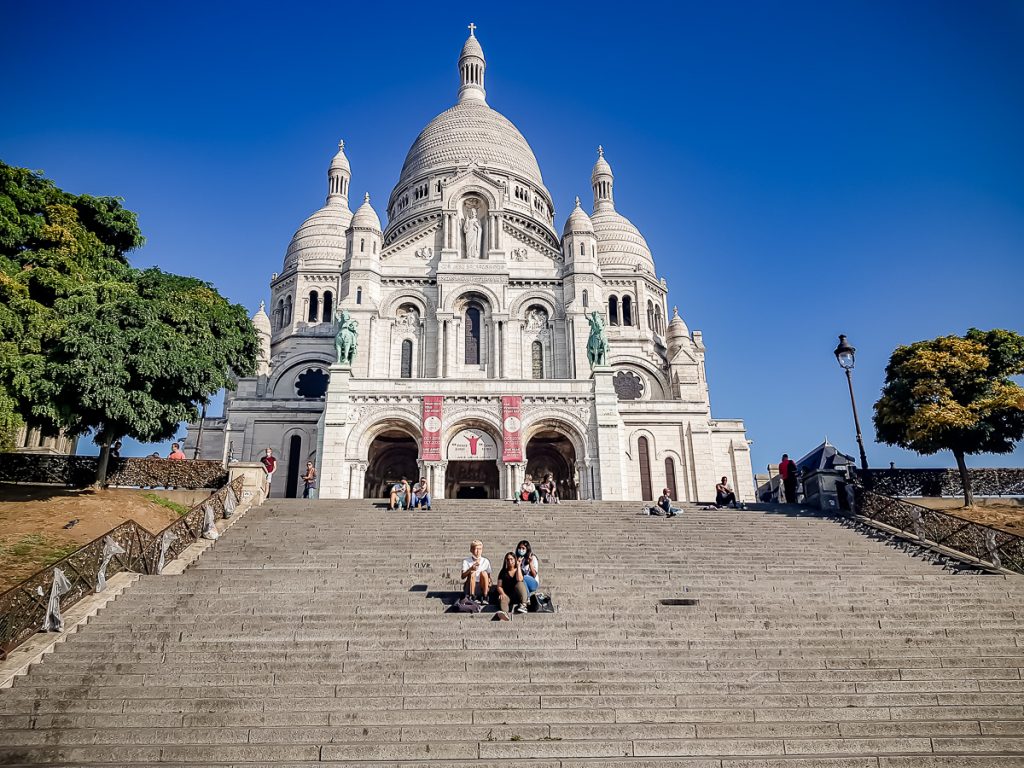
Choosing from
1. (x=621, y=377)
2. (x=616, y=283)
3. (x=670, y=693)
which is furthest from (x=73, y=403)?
(x=616, y=283)

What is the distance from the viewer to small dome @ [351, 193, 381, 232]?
3819 centimetres

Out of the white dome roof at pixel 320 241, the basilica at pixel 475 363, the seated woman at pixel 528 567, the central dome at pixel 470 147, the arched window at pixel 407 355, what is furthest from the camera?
the central dome at pixel 470 147

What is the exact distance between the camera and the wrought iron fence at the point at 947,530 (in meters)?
15.9

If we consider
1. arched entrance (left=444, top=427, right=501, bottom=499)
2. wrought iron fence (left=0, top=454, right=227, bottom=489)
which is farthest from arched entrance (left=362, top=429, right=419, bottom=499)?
wrought iron fence (left=0, top=454, right=227, bottom=489)

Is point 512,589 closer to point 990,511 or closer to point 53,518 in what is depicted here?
point 53,518

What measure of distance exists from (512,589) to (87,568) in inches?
285

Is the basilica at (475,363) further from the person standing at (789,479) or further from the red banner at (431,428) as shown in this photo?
the person standing at (789,479)

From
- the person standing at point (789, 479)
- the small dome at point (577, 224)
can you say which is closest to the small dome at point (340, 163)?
the small dome at point (577, 224)

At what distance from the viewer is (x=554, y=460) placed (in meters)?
35.3

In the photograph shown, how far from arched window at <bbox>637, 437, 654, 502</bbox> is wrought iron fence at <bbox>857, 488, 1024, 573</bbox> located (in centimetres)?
1683

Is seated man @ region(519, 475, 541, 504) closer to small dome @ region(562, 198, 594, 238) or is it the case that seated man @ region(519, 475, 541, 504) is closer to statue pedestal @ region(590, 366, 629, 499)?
statue pedestal @ region(590, 366, 629, 499)

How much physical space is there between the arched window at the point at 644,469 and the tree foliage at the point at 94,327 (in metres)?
19.9

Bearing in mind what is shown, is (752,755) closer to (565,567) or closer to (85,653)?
(565,567)

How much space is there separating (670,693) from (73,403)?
18637 millimetres
